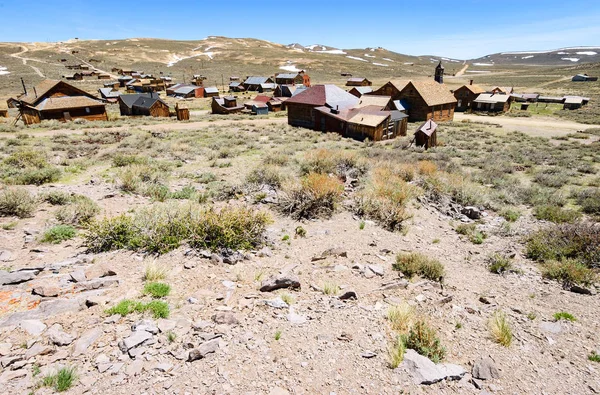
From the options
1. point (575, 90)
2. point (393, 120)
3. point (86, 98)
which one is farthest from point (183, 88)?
point (575, 90)

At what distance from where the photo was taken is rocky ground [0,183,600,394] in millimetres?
4480

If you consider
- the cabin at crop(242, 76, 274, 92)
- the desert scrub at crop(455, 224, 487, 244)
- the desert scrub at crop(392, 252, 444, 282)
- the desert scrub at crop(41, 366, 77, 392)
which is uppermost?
the cabin at crop(242, 76, 274, 92)

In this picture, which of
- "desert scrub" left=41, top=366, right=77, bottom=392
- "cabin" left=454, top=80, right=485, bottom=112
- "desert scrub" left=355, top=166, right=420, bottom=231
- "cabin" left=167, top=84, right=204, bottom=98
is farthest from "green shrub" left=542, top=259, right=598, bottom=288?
"cabin" left=167, top=84, right=204, bottom=98

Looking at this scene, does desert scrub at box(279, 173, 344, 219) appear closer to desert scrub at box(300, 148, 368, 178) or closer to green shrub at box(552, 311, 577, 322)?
desert scrub at box(300, 148, 368, 178)

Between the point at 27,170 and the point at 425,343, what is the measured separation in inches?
696

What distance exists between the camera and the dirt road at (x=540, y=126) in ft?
112

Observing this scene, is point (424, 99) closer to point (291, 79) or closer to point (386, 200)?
point (386, 200)

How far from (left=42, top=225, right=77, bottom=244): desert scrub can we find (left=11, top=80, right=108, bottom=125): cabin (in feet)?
110

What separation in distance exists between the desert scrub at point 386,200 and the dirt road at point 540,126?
28528 mm

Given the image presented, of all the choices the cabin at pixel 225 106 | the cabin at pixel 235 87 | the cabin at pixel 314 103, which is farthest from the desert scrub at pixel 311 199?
the cabin at pixel 235 87

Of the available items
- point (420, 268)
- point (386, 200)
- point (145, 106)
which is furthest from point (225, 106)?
point (420, 268)

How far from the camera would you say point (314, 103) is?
33.4m

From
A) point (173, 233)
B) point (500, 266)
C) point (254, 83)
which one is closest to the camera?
point (173, 233)

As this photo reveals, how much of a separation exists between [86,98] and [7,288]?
126 ft
